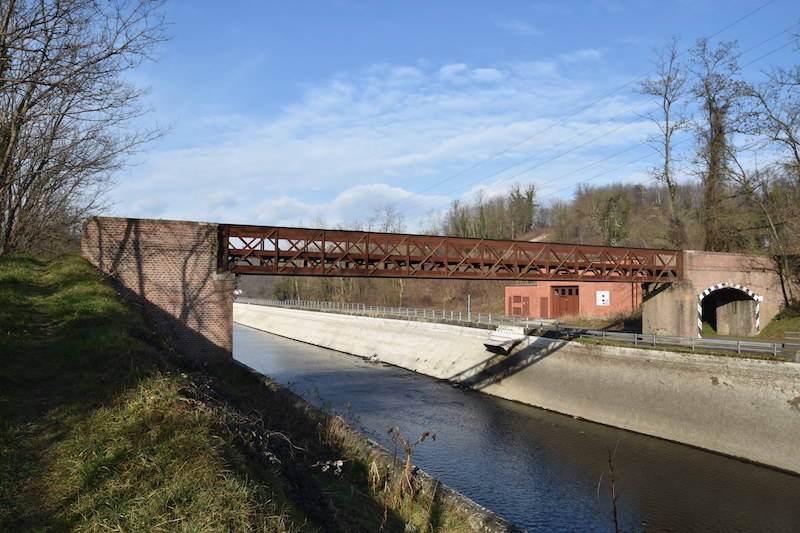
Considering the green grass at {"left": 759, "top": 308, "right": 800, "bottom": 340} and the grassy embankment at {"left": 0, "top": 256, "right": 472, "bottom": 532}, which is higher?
the grassy embankment at {"left": 0, "top": 256, "right": 472, "bottom": 532}

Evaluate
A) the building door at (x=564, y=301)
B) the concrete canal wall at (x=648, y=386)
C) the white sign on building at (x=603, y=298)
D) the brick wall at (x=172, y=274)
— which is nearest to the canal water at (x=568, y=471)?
the concrete canal wall at (x=648, y=386)

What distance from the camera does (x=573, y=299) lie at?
51.4m

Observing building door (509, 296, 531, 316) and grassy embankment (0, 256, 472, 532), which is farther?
building door (509, 296, 531, 316)

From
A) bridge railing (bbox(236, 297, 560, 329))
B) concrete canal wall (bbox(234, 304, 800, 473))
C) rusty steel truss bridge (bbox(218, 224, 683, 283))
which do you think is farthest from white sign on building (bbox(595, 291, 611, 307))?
concrete canal wall (bbox(234, 304, 800, 473))

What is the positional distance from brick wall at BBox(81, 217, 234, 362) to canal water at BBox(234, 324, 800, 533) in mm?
5650

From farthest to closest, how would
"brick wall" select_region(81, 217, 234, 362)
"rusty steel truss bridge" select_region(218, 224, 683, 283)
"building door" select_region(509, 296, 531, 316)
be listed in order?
"building door" select_region(509, 296, 531, 316)
"rusty steel truss bridge" select_region(218, 224, 683, 283)
"brick wall" select_region(81, 217, 234, 362)

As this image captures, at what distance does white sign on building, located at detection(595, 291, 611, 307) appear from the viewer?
47.8 m

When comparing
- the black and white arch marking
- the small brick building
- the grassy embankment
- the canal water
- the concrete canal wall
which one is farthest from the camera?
the small brick building

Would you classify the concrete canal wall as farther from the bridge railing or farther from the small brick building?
the small brick building

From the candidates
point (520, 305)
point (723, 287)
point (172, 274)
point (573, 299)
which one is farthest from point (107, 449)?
point (520, 305)

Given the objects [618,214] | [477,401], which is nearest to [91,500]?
[477,401]

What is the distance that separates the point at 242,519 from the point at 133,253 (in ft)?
57.4

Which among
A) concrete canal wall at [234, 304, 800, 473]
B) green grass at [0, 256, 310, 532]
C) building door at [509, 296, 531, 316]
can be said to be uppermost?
green grass at [0, 256, 310, 532]

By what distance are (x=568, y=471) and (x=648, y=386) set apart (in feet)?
29.3
